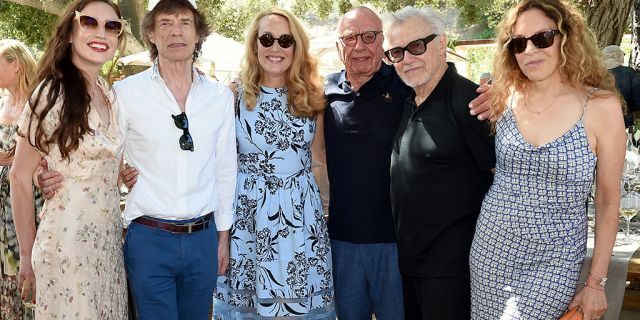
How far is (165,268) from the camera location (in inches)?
118

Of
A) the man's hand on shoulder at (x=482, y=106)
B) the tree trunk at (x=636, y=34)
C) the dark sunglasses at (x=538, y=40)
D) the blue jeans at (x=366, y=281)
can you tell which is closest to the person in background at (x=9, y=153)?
the blue jeans at (x=366, y=281)

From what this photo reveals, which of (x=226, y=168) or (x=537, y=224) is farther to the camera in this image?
(x=226, y=168)

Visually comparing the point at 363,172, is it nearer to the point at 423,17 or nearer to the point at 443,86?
the point at 443,86

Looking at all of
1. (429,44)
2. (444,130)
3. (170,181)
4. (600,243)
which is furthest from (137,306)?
(600,243)

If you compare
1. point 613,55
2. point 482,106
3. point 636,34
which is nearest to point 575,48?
point 482,106

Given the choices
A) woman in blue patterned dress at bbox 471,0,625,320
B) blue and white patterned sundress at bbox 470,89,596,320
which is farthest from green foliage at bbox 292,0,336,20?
blue and white patterned sundress at bbox 470,89,596,320

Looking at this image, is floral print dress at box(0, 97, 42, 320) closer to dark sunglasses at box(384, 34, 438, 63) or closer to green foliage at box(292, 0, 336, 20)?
dark sunglasses at box(384, 34, 438, 63)

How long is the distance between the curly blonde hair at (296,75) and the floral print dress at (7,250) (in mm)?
1795

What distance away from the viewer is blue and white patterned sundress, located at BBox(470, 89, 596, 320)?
8.45ft

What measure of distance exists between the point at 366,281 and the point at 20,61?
114 inches

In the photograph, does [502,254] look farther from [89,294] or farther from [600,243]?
[89,294]

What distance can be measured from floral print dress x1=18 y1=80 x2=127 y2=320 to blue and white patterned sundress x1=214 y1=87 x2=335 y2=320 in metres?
0.81

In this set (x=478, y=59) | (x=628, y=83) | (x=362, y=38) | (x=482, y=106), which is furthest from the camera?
(x=478, y=59)

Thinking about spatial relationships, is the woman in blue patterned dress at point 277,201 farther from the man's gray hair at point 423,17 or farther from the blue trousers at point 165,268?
the man's gray hair at point 423,17
